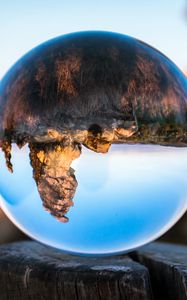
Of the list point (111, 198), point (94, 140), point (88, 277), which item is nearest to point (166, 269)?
point (88, 277)

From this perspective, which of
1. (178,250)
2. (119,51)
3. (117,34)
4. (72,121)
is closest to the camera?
(72,121)

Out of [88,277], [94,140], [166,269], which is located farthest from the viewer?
[166,269]

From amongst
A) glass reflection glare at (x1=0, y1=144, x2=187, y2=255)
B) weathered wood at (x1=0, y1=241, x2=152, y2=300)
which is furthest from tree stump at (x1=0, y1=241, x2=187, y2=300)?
glass reflection glare at (x1=0, y1=144, x2=187, y2=255)

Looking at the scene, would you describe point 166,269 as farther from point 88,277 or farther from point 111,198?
point 111,198

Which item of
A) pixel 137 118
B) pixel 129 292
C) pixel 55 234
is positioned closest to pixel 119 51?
pixel 137 118

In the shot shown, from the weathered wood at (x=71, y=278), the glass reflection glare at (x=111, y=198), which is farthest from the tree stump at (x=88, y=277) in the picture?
the glass reflection glare at (x=111, y=198)

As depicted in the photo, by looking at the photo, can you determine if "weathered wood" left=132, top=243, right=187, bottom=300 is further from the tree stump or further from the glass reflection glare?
the glass reflection glare

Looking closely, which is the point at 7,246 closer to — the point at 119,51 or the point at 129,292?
the point at 129,292
